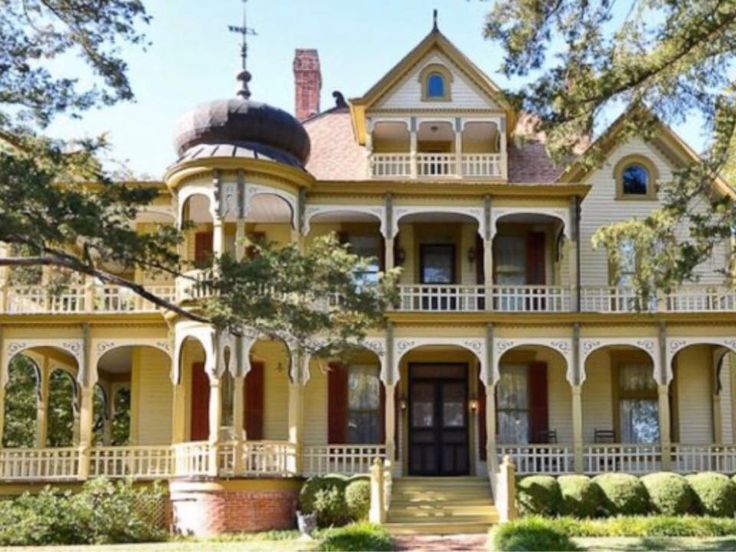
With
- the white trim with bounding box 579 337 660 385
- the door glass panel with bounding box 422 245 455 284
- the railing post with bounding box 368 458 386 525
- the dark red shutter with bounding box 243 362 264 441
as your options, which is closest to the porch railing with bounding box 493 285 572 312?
the white trim with bounding box 579 337 660 385

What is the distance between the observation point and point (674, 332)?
21391 millimetres

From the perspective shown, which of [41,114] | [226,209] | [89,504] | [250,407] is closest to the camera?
[41,114]

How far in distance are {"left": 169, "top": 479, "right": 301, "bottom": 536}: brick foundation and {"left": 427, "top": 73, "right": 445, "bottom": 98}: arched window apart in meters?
9.47

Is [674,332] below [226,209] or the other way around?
below

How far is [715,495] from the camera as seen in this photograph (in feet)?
62.4

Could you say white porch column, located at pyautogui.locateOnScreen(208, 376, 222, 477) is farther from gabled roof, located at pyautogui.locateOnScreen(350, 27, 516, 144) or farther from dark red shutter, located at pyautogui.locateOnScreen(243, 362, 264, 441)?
gabled roof, located at pyautogui.locateOnScreen(350, 27, 516, 144)

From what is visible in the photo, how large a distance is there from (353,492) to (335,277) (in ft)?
17.7

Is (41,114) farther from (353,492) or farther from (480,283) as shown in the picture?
(480,283)

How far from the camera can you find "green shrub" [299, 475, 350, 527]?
18.8m

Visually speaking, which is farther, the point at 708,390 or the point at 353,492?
the point at 708,390

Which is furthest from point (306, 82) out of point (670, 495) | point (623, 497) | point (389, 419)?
point (670, 495)

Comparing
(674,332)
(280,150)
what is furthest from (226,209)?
(674,332)

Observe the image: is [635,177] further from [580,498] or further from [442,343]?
[580,498]

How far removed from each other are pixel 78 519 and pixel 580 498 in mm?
8985
